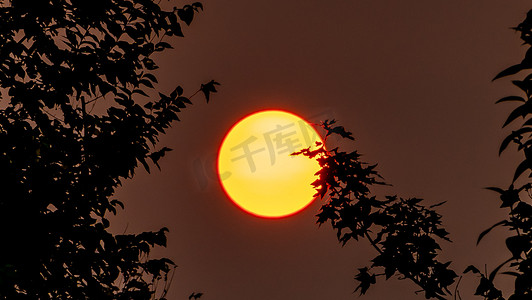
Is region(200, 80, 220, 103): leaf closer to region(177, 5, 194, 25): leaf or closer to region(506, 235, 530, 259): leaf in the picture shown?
region(177, 5, 194, 25): leaf

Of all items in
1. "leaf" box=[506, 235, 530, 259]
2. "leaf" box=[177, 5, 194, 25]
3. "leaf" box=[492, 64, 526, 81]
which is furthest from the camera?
"leaf" box=[177, 5, 194, 25]

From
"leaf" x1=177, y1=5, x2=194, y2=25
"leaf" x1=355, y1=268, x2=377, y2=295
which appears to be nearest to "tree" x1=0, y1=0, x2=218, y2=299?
"leaf" x1=177, y1=5, x2=194, y2=25

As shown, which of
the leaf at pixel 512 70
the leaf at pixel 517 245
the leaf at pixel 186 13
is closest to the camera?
the leaf at pixel 512 70

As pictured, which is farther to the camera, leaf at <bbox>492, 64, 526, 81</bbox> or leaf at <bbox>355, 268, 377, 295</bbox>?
leaf at <bbox>355, 268, 377, 295</bbox>

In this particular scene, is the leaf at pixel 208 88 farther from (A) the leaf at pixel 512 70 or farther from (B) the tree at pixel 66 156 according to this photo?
(A) the leaf at pixel 512 70

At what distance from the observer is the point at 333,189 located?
4.84 m

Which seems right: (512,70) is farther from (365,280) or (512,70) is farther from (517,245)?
(365,280)

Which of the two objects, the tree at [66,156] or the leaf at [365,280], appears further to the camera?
the leaf at [365,280]

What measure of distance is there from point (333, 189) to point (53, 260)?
9.90 feet

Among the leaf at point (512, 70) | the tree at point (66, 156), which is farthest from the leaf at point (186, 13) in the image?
the leaf at point (512, 70)

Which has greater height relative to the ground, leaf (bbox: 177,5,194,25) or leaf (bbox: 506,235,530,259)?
leaf (bbox: 177,5,194,25)

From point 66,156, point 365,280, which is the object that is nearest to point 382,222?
point 365,280

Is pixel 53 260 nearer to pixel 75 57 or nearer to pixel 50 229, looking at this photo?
pixel 50 229

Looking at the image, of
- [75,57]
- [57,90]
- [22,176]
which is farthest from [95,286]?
[75,57]
